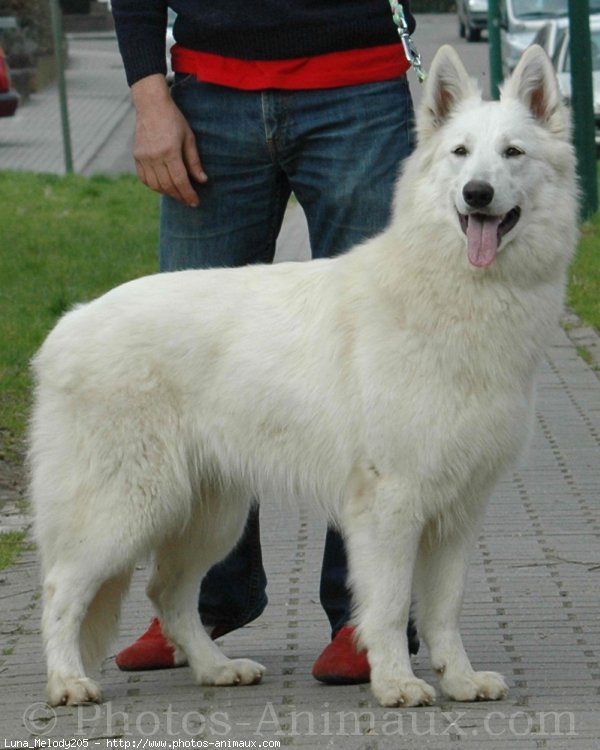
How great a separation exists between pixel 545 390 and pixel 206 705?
504cm

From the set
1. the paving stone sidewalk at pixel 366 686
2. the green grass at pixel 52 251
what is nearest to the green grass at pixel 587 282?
the green grass at pixel 52 251

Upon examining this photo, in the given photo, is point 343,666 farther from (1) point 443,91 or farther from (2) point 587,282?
(2) point 587,282

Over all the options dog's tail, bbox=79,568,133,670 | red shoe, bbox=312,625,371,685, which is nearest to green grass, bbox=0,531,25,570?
dog's tail, bbox=79,568,133,670

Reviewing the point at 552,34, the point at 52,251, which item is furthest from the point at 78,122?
the point at 52,251

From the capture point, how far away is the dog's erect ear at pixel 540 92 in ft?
15.0

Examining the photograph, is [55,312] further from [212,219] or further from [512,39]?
[512,39]

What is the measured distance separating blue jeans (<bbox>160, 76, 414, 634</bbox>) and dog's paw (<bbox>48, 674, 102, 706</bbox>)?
89 centimetres

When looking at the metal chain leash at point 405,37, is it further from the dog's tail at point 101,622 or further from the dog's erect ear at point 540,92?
the dog's tail at point 101,622

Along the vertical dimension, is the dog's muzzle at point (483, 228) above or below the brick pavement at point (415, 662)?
above

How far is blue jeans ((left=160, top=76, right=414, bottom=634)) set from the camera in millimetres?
4887

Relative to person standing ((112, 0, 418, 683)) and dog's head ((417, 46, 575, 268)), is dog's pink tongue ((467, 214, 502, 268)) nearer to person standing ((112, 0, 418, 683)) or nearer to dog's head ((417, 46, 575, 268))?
dog's head ((417, 46, 575, 268))

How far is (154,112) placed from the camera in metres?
4.92

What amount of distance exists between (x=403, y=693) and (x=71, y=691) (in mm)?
943

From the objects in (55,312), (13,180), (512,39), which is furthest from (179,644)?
(512,39)
